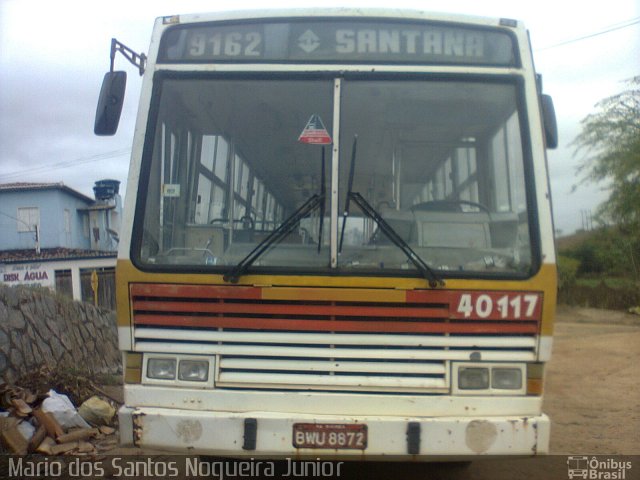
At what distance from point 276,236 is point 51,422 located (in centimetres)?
323

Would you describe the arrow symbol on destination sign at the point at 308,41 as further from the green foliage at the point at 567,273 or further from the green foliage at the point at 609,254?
the green foliage at the point at 609,254

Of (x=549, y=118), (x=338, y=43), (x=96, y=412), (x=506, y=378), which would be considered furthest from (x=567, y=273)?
(x=338, y=43)

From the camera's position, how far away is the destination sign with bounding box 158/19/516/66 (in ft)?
13.2

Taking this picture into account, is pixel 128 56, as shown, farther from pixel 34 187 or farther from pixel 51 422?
pixel 34 187

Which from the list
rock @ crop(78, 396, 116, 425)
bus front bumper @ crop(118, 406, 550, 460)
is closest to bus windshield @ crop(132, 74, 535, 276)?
bus front bumper @ crop(118, 406, 550, 460)

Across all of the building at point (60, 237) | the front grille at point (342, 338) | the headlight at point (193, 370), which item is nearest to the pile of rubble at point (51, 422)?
the headlight at point (193, 370)

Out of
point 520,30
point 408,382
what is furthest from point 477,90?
point 408,382

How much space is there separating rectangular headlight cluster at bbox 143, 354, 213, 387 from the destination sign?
1742 mm

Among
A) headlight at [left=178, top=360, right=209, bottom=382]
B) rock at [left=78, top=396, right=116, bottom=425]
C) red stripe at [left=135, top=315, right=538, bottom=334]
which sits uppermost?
red stripe at [left=135, top=315, right=538, bottom=334]

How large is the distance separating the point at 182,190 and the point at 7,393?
334 cm

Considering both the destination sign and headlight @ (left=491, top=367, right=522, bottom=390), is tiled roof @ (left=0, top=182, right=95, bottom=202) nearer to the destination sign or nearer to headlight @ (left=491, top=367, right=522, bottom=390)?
the destination sign

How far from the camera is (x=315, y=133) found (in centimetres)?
387

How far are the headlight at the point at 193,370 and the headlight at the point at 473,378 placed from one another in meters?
1.37

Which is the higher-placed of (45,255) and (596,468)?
(45,255)
